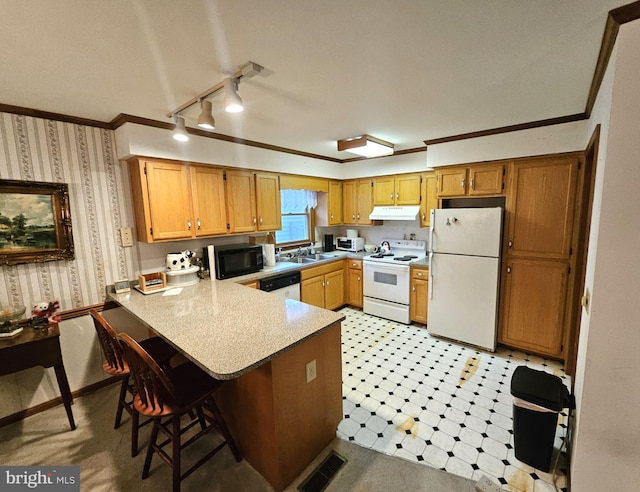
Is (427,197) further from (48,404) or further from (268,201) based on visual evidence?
(48,404)

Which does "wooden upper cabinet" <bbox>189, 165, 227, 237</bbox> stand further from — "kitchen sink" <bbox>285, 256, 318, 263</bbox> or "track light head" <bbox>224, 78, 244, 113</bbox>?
"track light head" <bbox>224, 78, 244, 113</bbox>

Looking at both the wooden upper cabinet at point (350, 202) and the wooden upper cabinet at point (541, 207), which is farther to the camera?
the wooden upper cabinet at point (350, 202)

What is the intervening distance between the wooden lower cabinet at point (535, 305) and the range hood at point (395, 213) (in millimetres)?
1317

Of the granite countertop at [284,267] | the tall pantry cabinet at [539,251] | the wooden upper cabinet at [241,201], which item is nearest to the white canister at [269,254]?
the granite countertop at [284,267]

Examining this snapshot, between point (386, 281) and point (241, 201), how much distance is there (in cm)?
221

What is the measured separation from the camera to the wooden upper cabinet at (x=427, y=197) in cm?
374

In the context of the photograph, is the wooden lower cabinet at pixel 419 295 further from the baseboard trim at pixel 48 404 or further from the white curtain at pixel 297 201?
the baseboard trim at pixel 48 404

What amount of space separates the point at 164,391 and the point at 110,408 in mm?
1243

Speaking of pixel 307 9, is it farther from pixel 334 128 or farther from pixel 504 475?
pixel 504 475

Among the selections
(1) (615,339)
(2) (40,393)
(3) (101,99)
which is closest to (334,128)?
(3) (101,99)

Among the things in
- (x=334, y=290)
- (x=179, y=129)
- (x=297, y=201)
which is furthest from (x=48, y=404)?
(x=297, y=201)

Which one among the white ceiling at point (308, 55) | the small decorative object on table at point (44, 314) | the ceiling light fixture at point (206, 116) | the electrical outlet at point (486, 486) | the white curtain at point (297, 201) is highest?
the white ceiling at point (308, 55)

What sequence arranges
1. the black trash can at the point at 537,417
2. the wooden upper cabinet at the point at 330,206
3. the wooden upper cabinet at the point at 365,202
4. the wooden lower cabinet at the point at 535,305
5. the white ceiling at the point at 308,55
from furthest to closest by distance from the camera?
the wooden upper cabinet at the point at 330,206 → the wooden upper cabinet at the point at 365,202 → the wooden lower cabinet at the point at 535,305 → the black trash can at the point at 537,417 → the white ceiling at the point at 308,55

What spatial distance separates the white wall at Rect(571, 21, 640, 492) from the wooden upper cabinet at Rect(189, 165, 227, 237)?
9.81ft
